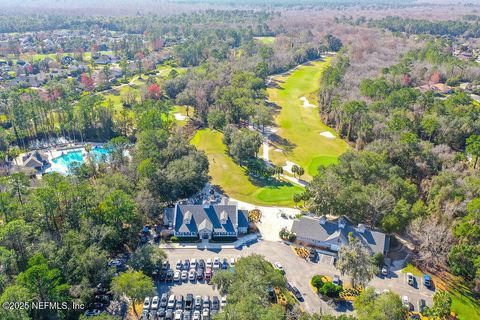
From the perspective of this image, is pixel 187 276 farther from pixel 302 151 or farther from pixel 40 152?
pixel 40 152

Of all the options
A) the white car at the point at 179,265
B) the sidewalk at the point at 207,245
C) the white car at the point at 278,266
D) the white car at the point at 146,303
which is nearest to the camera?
the white car at the point at 146,303

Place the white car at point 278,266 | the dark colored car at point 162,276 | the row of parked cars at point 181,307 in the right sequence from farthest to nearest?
the white car at point 278,266 < the dark colored car at point 162,276 < the row of parked cars at point 181,307

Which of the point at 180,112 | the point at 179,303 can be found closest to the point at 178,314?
the point at 179,303

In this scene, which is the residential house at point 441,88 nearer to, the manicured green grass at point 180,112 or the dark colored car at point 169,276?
the manicured green grass at point 180,112

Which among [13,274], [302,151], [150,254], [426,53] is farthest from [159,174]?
[426,53]

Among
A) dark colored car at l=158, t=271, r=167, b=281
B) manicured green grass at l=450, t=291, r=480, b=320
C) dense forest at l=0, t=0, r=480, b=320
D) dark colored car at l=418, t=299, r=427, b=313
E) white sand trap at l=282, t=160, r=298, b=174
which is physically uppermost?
dense forest at l=0, t=0, r=480, b=320

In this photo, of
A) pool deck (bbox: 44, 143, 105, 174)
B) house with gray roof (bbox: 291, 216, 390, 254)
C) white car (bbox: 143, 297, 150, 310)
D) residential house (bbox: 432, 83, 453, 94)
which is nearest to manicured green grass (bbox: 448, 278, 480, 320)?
house with gray roof (bbox: 291, 216, 390, 254)

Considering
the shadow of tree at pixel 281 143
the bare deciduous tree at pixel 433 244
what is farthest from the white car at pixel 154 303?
the shadow of tree at pixel 281 143

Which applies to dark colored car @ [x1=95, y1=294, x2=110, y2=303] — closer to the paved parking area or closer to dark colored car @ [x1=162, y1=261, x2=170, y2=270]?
the paved parking area
